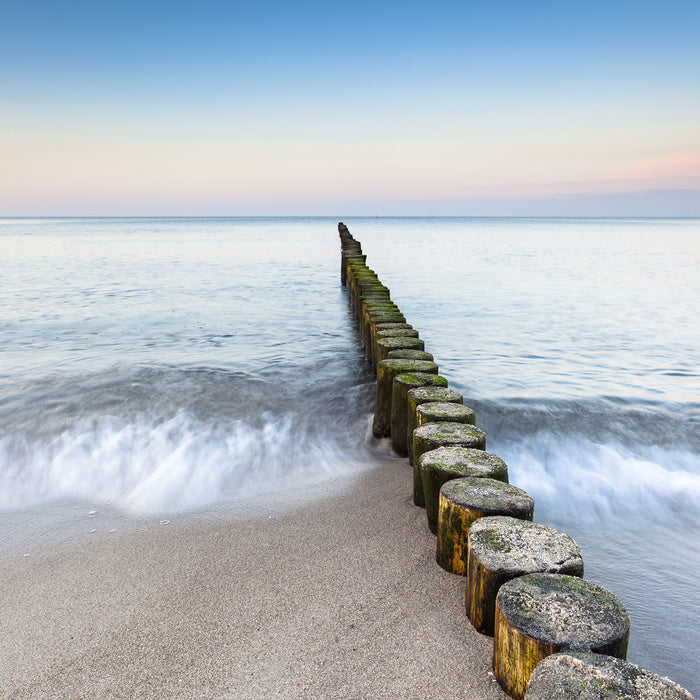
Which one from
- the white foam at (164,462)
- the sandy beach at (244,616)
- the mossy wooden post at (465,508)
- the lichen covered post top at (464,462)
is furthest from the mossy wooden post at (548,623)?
the white foam at (164,462)

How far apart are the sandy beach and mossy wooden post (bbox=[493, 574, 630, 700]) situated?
258 millimetres

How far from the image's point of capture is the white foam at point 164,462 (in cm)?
364

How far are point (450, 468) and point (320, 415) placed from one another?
9.48ft

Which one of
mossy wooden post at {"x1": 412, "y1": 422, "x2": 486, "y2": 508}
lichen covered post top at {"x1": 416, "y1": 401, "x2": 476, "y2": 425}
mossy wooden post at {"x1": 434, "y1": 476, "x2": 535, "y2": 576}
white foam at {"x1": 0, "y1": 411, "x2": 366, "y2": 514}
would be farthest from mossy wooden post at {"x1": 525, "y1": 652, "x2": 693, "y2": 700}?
white foam at {"x1": 0, "y1": 411, "x2": 366, "y2": 514}

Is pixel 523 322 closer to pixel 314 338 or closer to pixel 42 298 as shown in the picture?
pixel 314 338

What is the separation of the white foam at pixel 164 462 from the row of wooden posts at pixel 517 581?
1384 millimetres

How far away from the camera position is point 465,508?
7.38 ft

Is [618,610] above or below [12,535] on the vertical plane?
above

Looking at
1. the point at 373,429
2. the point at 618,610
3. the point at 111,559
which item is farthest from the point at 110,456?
the point at 618,610

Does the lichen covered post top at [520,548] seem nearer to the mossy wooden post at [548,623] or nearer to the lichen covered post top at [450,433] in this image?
the mossy wooden post at [548,623]

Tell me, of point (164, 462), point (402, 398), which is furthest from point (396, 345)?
point (164, 462)

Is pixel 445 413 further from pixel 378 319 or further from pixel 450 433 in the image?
pixel 378 319

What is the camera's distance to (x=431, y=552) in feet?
8.88

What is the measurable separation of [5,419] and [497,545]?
15.7ft
